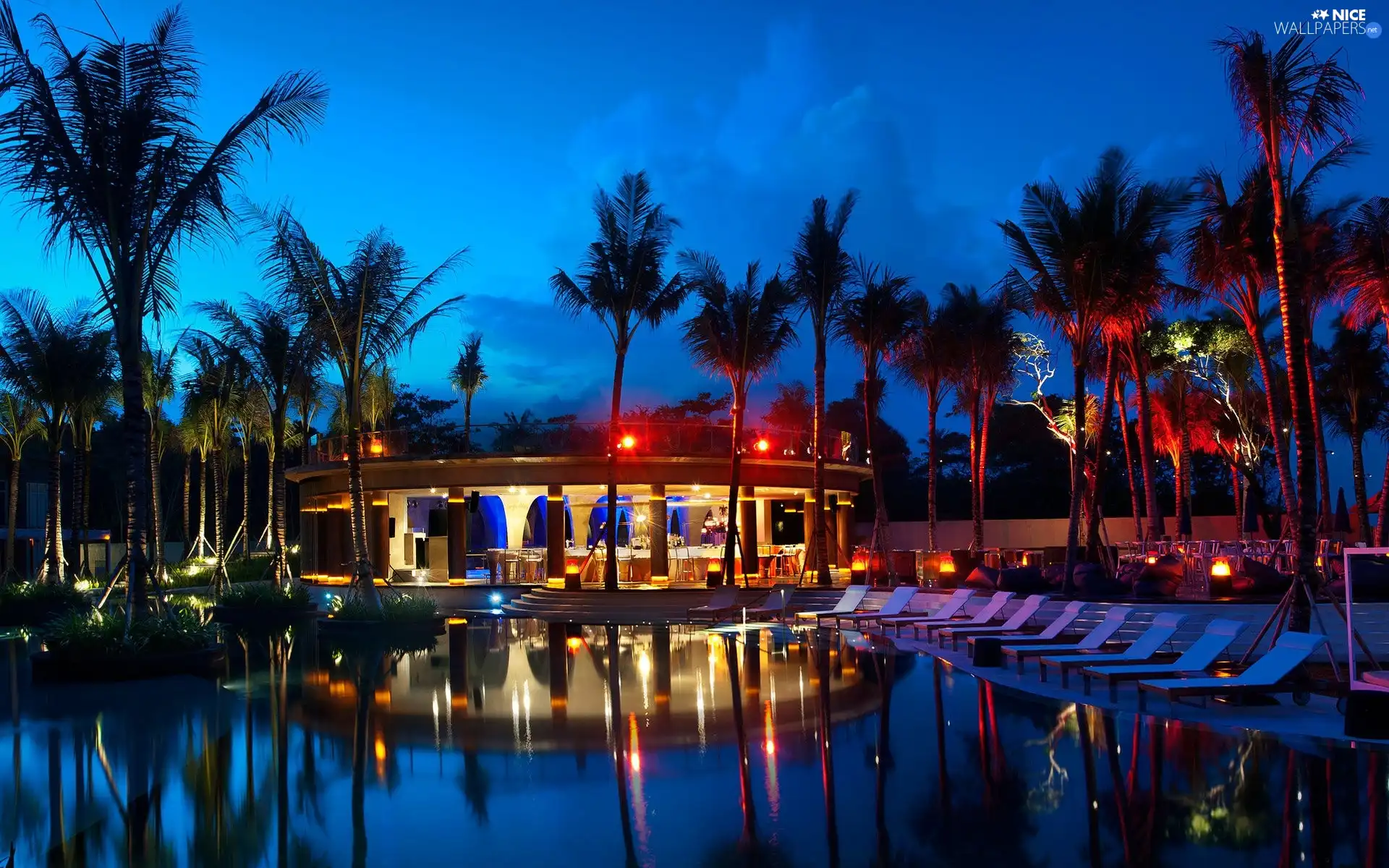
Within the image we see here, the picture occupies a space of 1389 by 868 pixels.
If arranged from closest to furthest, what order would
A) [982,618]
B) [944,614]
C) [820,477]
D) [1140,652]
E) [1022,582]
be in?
[1140,652] → [982,618] → [944,614] → [1022,582] → [820,477]

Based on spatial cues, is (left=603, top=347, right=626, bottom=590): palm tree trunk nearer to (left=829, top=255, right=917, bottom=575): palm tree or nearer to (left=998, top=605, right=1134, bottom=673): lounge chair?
(left=829, top=255, right=917, bottom=575): palm tree

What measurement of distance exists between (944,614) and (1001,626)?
3.48ft

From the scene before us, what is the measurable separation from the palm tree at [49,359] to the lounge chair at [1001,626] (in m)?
19.0

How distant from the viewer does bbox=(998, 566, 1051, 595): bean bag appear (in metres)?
18.9

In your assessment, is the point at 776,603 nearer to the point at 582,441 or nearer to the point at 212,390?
the point at 582,441

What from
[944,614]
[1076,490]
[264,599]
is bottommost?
[944,614]

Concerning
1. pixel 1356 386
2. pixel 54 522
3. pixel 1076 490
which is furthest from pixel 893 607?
pixel 1356 386

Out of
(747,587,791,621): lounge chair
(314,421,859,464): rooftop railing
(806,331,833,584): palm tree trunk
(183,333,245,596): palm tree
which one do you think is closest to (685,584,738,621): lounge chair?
(747,587,791,621): lounge chair

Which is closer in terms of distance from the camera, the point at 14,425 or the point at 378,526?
the point at 378,526

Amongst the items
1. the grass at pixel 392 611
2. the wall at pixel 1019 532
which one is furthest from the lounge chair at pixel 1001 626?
the wall at pixel 1019 532

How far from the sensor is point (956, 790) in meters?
6.95

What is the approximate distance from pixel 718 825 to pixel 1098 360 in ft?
81.3

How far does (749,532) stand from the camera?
2727 cm

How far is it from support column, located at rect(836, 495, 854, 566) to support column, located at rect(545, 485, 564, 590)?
8426 millimetres
